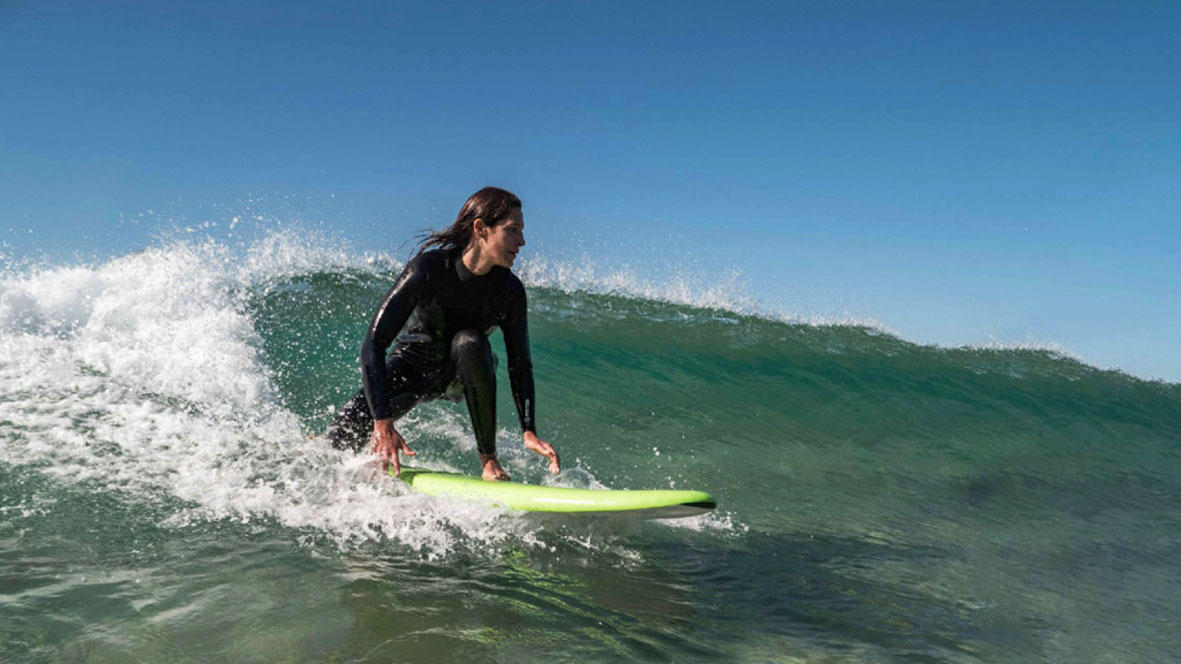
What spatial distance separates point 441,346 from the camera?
3.97m

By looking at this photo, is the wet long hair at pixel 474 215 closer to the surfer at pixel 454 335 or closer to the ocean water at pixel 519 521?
the surfer at pixel 454 335

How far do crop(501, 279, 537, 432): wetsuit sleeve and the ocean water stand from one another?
0.67 meters

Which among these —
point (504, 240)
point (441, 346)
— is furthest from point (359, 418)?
point (504, 240)

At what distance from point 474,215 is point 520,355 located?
0.82 metres

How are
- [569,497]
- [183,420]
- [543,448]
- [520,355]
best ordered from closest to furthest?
[569,497] → [543,448] → [520,355] → [183,420]

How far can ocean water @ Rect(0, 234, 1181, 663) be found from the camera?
249 cm

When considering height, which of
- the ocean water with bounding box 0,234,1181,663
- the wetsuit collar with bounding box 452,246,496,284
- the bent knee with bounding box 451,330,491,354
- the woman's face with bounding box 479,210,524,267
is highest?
the woman's face with bounding box 479,210,524,267

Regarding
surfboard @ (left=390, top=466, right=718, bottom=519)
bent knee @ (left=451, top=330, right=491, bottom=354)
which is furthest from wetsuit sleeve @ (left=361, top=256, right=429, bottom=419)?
surfboard @ (left=390, top=466, right=718, bottom=519)

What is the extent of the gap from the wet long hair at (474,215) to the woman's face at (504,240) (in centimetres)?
3

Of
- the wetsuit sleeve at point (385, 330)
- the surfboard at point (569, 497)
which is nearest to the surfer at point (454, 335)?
the wetsuit sleeve at point (385, 330)

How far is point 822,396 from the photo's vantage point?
9797 millimetres

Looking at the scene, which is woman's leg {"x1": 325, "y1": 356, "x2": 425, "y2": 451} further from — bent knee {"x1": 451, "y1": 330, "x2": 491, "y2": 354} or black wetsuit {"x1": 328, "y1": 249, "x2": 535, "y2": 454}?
bent knee {"x1": 451, "y1": 330, "x2": 491, "y2": 354}

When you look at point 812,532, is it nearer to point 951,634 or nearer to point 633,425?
point 951,634

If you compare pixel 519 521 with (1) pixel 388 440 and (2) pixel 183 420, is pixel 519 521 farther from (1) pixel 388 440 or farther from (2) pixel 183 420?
(2) pixel 183 420
